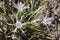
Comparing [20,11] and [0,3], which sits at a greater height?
[0,3]

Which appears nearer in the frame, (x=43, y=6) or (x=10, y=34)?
(x=10, y=34)

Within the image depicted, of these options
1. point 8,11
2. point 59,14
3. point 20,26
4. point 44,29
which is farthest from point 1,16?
point 59,14

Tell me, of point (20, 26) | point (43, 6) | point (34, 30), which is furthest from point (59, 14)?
point (20, 26)

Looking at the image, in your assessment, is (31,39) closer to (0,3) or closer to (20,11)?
(20,11)

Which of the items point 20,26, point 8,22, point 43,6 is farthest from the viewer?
point 43,6

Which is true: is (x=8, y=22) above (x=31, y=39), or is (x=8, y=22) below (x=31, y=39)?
above

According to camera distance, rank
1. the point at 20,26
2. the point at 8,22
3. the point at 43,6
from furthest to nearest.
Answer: the point at 43,6 < the point at 8,22 < the point at 20,26

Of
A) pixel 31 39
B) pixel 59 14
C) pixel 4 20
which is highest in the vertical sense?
pixel 59 14

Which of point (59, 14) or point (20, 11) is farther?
point (59, 14)

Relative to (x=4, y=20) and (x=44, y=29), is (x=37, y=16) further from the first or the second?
(x=4, y=20)
